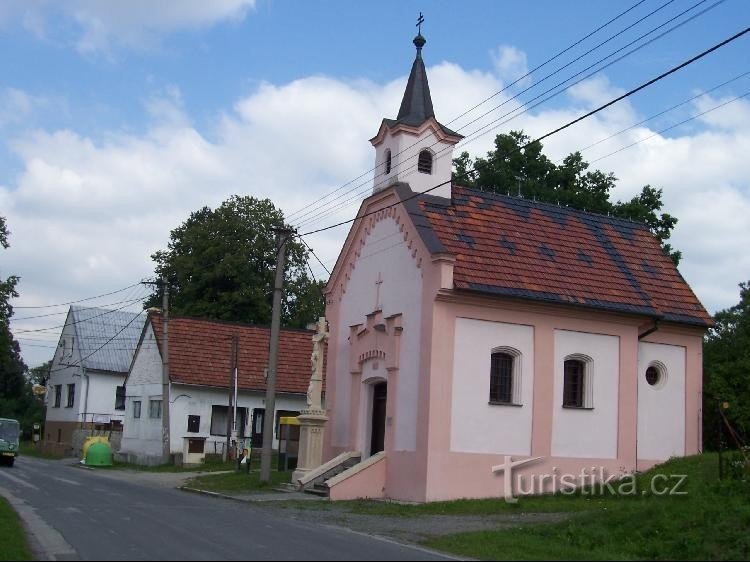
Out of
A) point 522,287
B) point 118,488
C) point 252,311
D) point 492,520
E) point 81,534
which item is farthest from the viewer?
point 252,311

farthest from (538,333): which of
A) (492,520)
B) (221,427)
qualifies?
(221,427)

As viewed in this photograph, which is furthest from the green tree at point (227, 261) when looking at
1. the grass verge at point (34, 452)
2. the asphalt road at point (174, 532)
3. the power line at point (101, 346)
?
the asphalt road at point (174, 532)

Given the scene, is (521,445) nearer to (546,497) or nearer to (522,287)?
(546,497)

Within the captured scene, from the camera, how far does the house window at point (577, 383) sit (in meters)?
24.4

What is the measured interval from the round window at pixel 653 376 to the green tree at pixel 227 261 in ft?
110

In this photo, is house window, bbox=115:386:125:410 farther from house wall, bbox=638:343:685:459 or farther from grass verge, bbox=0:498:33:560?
grass verge, bbox=0:498:33:560

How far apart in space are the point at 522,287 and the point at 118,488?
40.2ft

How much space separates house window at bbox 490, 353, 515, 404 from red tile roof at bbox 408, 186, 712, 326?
1.75 meters

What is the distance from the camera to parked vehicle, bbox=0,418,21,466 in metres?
35.0

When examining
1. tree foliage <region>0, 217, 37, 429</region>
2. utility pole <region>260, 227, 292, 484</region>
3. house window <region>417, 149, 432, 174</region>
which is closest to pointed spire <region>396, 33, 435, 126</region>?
house window <region>417, 149, 432, 174</region>

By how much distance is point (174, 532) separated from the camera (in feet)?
47.4

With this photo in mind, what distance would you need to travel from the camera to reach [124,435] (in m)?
44.0

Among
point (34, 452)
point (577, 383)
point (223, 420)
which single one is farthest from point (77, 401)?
point (577, 383)

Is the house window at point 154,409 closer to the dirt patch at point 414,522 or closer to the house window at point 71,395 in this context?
the house window at point 71,395
